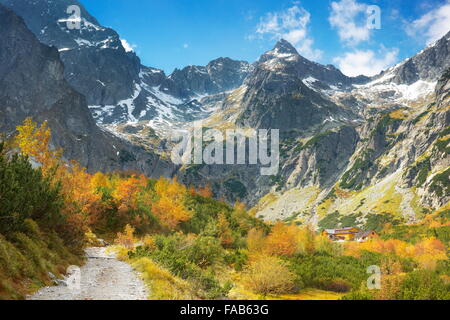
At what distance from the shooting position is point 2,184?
1650 centimetres

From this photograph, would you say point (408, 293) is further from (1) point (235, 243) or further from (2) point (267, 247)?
(1) point (235, 243)

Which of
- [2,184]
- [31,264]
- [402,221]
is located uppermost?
[2,184]

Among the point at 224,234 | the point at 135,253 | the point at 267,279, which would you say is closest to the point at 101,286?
the point at 267,279

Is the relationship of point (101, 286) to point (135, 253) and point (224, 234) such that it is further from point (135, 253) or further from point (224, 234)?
point (224, 234)

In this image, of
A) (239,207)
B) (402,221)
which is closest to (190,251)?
(239,207)

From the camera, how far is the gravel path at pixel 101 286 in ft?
46.4

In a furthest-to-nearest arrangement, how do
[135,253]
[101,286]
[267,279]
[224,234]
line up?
1. [224,234]
2. [135,253]
3. [267,279]
4. [101,286]

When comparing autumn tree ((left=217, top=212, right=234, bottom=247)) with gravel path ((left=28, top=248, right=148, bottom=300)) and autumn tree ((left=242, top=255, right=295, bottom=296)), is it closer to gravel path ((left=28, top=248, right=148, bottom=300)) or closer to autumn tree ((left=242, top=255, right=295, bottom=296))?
autumn tree ((left=242, top=255, right=295, bottom=296))

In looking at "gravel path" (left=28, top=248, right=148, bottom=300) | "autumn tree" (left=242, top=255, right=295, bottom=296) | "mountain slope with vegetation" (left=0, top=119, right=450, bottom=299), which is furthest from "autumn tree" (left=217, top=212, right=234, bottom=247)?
"gravel path" (left=28, top=248, right=148, bottom=300)

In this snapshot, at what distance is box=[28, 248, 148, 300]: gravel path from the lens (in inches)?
556

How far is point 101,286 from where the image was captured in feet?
56.1

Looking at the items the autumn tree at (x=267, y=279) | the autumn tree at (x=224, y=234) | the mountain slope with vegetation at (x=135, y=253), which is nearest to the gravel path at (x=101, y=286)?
the mountain slope with vegetation at (x=135, y=253)

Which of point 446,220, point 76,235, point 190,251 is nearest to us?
point 76,235
